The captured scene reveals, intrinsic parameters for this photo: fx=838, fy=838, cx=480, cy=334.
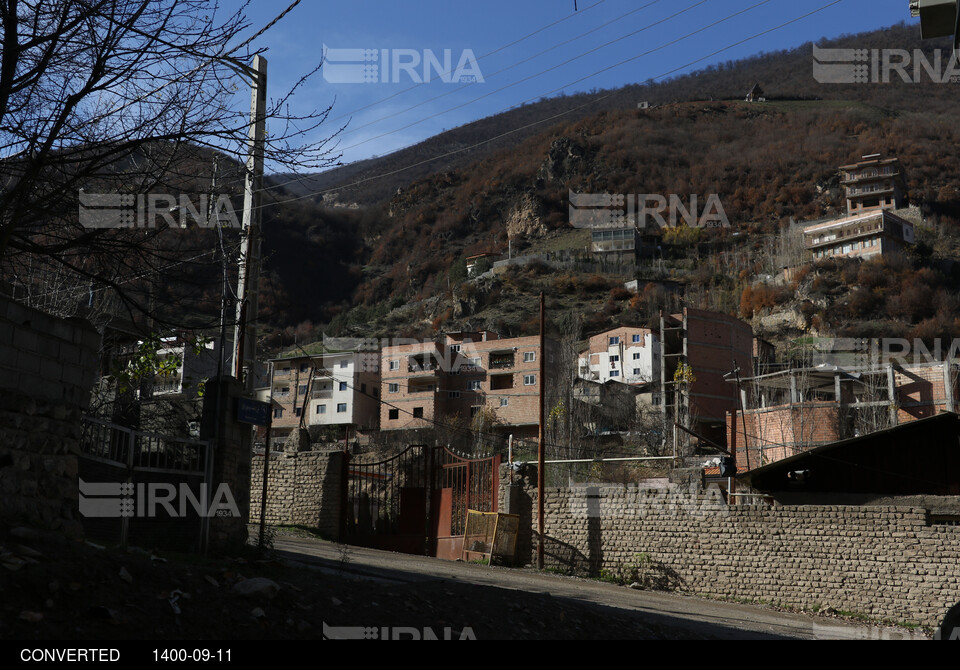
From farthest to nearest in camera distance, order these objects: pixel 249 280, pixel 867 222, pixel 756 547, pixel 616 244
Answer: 1. pixel 616 244
2. pixel 867 222
3. pixel 756 547
4. pixel 249 280

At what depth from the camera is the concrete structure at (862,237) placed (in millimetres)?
94562

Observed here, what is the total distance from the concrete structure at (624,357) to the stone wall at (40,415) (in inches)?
2489

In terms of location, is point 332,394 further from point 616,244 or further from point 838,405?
point 616,244

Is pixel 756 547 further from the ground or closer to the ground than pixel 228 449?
closer to the ground

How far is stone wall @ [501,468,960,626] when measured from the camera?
51.2ft

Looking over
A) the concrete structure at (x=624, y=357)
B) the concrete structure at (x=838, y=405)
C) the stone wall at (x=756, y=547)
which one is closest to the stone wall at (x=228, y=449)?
the stone wall at (x=756, y=547)

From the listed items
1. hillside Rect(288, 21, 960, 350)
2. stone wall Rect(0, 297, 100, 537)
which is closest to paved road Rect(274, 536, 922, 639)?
stone wall Rect(0, 297, 100, 537)

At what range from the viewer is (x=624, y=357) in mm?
74562

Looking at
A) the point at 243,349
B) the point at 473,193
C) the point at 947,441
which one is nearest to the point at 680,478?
the point at 947,441

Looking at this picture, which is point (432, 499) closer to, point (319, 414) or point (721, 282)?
point (319, 414)

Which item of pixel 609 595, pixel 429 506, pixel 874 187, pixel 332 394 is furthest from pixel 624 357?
pixel 874 187

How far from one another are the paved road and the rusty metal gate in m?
2.27

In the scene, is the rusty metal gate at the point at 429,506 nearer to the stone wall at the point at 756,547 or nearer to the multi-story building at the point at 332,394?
the stone wall at the point at 756,547

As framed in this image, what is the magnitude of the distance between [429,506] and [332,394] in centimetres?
5235
